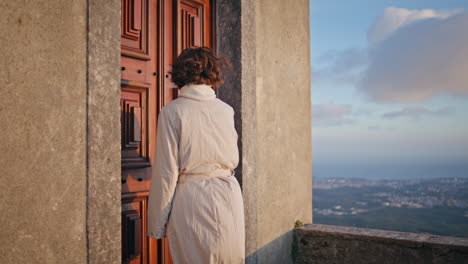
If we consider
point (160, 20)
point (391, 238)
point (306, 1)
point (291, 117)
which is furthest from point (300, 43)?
point (391, 238)

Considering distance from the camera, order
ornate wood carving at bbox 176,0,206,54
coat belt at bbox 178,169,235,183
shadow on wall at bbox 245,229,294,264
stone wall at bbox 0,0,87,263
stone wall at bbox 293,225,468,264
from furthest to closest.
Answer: shadow on wall at bbox 245,229,294,264 → stone wall at bbox 293,225,468,264 → ornate wood carving at bbox 176,0,206,54 → coat belt at bbox 178,169,235,183 → stone wall at bbox 0,0,87,263

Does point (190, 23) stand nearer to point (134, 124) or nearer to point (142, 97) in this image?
point (142, 97)

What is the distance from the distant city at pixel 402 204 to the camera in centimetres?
1798

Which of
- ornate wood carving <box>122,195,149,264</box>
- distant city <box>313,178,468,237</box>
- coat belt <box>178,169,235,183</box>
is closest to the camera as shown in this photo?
coat belt <box>178,169,235,183</box>

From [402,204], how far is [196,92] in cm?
1973

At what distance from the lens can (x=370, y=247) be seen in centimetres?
373

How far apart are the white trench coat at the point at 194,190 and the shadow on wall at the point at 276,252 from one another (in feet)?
4.58

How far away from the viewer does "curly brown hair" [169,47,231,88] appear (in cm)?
222

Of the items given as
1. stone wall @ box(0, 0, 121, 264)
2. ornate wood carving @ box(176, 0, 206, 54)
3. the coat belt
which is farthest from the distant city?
stone wall @ box(0, 0, 121, 264)

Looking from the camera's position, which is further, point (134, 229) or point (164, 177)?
point (134, 229)

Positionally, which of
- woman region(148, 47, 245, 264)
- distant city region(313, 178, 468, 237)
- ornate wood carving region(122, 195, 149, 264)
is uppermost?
woman region(148, 47, 245, 264)

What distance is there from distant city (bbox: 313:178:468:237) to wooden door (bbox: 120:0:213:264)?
629 centimetres

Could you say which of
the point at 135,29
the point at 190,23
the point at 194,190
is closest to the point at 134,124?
the point at 135,29

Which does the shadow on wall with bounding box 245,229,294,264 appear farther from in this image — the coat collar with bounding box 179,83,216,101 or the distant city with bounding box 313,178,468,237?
the distant city with bounding box 313,178,468,237
